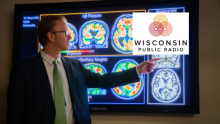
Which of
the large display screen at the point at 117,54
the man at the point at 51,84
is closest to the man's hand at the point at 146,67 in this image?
the man at the point at 51,84

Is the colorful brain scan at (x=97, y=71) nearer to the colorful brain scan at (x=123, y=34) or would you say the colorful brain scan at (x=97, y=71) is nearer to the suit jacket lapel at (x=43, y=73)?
the colorful brain scan at (x=123, y=34)

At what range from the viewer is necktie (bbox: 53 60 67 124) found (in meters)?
1.44

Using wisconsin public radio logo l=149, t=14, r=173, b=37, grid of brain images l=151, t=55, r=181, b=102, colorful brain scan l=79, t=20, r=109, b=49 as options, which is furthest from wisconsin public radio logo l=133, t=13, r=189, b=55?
colorful brain scan l=79, t=20, r=109, b=49

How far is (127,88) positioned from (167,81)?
478 mm

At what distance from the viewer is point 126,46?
2270 millimetres

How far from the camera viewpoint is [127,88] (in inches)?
88.3

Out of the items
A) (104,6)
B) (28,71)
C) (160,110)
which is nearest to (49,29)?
(28,71)

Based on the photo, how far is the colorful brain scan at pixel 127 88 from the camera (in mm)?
2230

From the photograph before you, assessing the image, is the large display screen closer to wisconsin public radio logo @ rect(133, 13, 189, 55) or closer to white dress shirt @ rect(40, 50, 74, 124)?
wisconsin public radio logo @ rect(133, 13, 189, 55)

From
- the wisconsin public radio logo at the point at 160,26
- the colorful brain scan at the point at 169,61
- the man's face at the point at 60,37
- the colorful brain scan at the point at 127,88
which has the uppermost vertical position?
the wisconsin public radio logo at the point at 160,26
